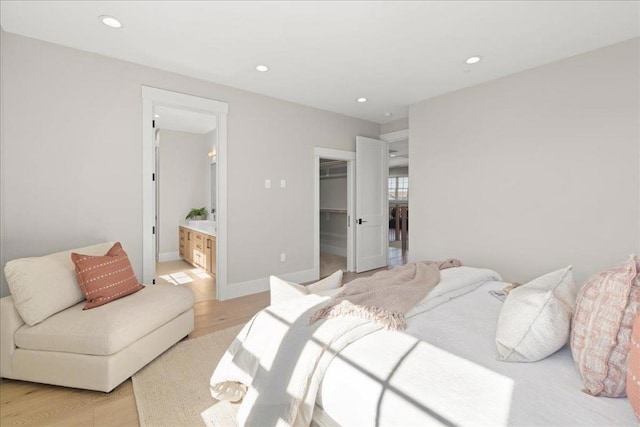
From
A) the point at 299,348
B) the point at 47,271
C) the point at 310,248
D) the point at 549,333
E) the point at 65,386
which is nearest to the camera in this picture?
the point at 549,333

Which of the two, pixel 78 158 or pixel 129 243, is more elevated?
Result: pixel 78 158

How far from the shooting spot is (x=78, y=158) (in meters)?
2.83

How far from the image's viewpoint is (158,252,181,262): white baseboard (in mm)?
5912

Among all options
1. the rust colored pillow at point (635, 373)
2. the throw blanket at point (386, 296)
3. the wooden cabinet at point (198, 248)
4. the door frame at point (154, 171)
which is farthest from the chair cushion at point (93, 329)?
the rust colored pillow at point (635, 373)

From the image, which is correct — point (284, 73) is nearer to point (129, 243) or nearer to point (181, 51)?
point (181, 51)

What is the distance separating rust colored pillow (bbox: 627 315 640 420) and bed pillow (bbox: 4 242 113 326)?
115 inches

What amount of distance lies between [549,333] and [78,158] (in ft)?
12.2

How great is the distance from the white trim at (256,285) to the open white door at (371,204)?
100 cm

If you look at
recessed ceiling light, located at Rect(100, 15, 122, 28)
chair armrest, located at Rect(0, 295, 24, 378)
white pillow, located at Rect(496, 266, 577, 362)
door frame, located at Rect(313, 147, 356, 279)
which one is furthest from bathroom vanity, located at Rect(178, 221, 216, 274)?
white pillow, located at Rect(496, 266, 577, 362)

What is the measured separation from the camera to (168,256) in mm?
5996

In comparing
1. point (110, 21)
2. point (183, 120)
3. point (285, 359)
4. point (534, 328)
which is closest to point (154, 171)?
point (110, 21)

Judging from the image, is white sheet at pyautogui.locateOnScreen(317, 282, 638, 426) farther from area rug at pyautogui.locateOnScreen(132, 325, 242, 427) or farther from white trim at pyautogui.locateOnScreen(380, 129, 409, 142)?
white trim at pyautogui.locateOnScreen(380, 129, 409, 142)

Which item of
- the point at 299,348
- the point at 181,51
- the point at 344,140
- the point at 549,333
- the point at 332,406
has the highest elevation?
the point at 181,51

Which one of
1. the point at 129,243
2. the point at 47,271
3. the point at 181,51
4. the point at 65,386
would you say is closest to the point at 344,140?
the point at 181,51
